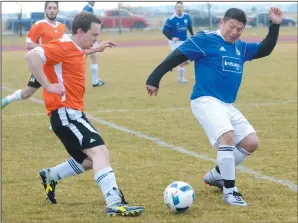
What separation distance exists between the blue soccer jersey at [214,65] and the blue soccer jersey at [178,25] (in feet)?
38.8

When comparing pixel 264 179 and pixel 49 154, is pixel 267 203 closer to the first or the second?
pixel 264 179

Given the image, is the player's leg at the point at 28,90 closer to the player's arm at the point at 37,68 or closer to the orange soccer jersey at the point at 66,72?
the orange soccer jersey at the point at 66,72

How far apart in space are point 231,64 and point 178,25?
12.0 metres

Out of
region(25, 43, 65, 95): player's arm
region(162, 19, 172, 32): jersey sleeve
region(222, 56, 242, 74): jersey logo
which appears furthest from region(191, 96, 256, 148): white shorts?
region(162, 19, 172, 32): jersey sleeve

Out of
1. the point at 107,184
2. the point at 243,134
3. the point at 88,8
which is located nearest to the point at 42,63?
the point at 107,184

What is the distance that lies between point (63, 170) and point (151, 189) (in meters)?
0.98

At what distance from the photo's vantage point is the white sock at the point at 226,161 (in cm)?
638

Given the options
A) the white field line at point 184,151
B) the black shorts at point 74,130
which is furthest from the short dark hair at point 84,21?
the white field line at point 184,151

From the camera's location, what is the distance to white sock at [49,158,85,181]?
640 centimetres

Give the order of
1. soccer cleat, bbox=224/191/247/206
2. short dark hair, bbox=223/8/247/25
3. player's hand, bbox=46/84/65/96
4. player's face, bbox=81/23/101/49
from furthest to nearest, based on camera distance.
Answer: short dark hair, bbox=223/8/247/25 → soccer cleat, bbox=224/191/247/206 → player's face, bbox=81/23/101/49 → player's hand, bbox=46/84/65/96

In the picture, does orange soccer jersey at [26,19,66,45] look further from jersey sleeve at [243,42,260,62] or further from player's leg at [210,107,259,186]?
player's leg at [210,107,259,186]

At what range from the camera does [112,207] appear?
5.88 metres

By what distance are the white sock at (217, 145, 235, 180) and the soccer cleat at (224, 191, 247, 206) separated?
0.52 ft

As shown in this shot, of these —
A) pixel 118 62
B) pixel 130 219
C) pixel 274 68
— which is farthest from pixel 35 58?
pixel 118 62
